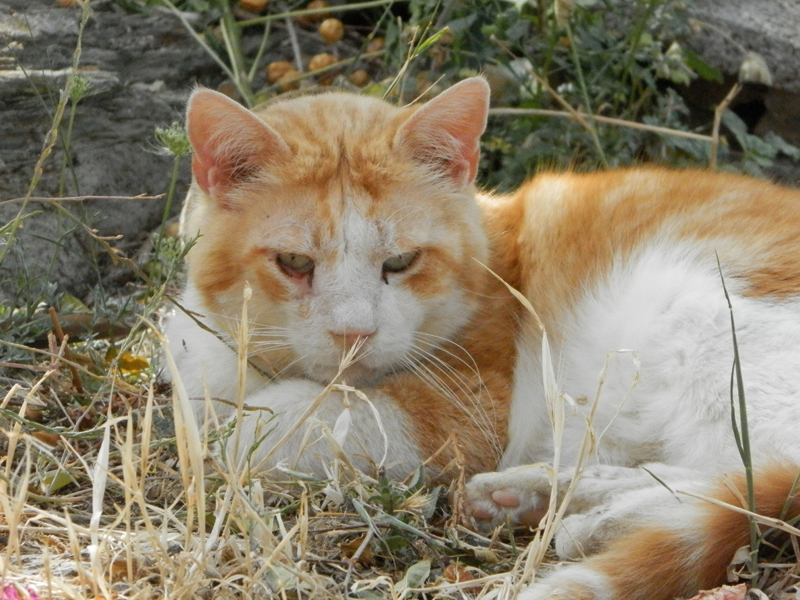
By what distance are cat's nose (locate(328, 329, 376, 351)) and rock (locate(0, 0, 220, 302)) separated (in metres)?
1.39

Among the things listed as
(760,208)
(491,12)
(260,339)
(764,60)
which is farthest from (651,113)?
(260,339)

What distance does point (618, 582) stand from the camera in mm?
1712

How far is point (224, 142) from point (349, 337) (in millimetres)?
648

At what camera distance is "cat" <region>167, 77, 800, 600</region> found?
2.17 meters

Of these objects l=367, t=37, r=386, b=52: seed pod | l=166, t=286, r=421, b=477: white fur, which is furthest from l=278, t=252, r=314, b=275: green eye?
l=367, t=37, r=386, b=52: seed pod

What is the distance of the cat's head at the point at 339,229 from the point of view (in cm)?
230

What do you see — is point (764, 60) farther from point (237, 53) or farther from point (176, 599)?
point (176, 599)

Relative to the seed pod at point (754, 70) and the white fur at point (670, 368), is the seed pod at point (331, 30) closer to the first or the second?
the seed pod at point (754, 70)

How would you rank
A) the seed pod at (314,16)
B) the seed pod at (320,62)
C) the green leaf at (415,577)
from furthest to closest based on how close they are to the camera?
the seed pod at (314,16), the seed pod at (320,62), the green leaf at (415,577)

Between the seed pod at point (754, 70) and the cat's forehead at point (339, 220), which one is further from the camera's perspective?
the seed pod at point (754, 70)

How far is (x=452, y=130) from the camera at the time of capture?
251cm

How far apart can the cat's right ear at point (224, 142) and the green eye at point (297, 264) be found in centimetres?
29

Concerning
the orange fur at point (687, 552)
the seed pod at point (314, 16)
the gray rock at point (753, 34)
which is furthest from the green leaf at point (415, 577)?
the gray rock at point (753, 34)

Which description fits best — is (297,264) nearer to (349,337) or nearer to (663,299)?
(349,337)
